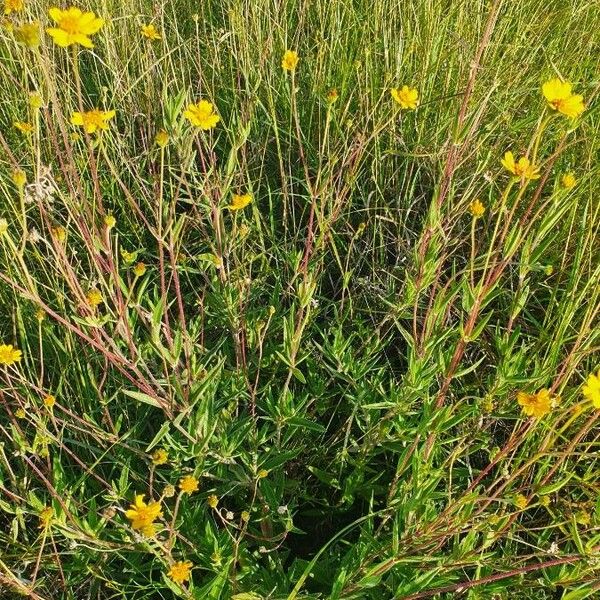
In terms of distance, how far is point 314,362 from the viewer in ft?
4.48

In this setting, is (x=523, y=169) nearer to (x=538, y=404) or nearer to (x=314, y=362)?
(x=538, y=404)

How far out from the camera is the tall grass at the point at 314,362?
3.30ft

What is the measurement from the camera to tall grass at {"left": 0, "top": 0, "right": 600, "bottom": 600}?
101cm

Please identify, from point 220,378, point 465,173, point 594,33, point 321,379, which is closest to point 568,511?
point 321,379

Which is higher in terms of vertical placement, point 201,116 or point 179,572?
point 201,116

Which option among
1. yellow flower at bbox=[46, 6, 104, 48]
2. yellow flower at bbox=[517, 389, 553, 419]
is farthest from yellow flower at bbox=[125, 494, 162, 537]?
yellow flower at bbox=[46, 6, 104, 48]

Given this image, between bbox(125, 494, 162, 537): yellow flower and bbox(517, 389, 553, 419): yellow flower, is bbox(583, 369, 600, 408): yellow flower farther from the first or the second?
bbox(125, 494, 162, 537): yellow flower

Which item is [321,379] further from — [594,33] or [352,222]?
[594,33]

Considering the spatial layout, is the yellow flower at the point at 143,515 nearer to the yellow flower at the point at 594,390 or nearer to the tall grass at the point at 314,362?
the tall grass at the point at 314,362

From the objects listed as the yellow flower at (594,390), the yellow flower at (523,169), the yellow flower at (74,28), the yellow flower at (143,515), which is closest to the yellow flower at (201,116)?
the yellow flower at (74,28)

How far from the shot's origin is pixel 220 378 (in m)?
1.28

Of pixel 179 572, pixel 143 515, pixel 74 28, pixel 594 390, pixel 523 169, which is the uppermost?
pixel 74 28

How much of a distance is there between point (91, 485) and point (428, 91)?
1.38m

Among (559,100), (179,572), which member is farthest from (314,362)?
(559,100)
